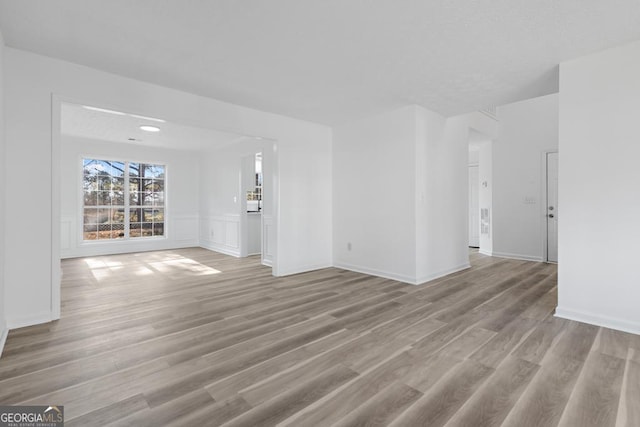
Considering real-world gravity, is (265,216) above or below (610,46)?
below

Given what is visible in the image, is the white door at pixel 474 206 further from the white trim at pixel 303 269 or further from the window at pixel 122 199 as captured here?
the window at pixel 122 199

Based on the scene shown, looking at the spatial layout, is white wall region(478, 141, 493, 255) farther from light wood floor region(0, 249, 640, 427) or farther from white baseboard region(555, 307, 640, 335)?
white baseboard region(555, 307, 640, 335)

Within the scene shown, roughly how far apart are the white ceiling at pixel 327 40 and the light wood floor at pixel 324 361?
2.45 metres

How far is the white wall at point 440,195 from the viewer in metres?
4.30

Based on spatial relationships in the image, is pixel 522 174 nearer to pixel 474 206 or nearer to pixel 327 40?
pixel 474 206

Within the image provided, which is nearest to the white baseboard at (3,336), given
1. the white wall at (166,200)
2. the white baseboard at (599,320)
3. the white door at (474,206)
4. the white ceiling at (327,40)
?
the white ceiling at (327,40)

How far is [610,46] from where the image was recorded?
2.65 m

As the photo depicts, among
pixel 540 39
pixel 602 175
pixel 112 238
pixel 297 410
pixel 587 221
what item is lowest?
pixel 297 410

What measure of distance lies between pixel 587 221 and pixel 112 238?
8444mm

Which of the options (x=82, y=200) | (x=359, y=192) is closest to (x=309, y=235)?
(x=359, y=192)

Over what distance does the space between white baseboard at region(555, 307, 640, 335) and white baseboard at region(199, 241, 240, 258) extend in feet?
18.0

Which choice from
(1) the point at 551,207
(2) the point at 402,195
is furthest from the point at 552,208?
(2) the point at 402,195

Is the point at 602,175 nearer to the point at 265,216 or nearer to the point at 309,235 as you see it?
the point at 309,235

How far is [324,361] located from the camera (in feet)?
6.98
